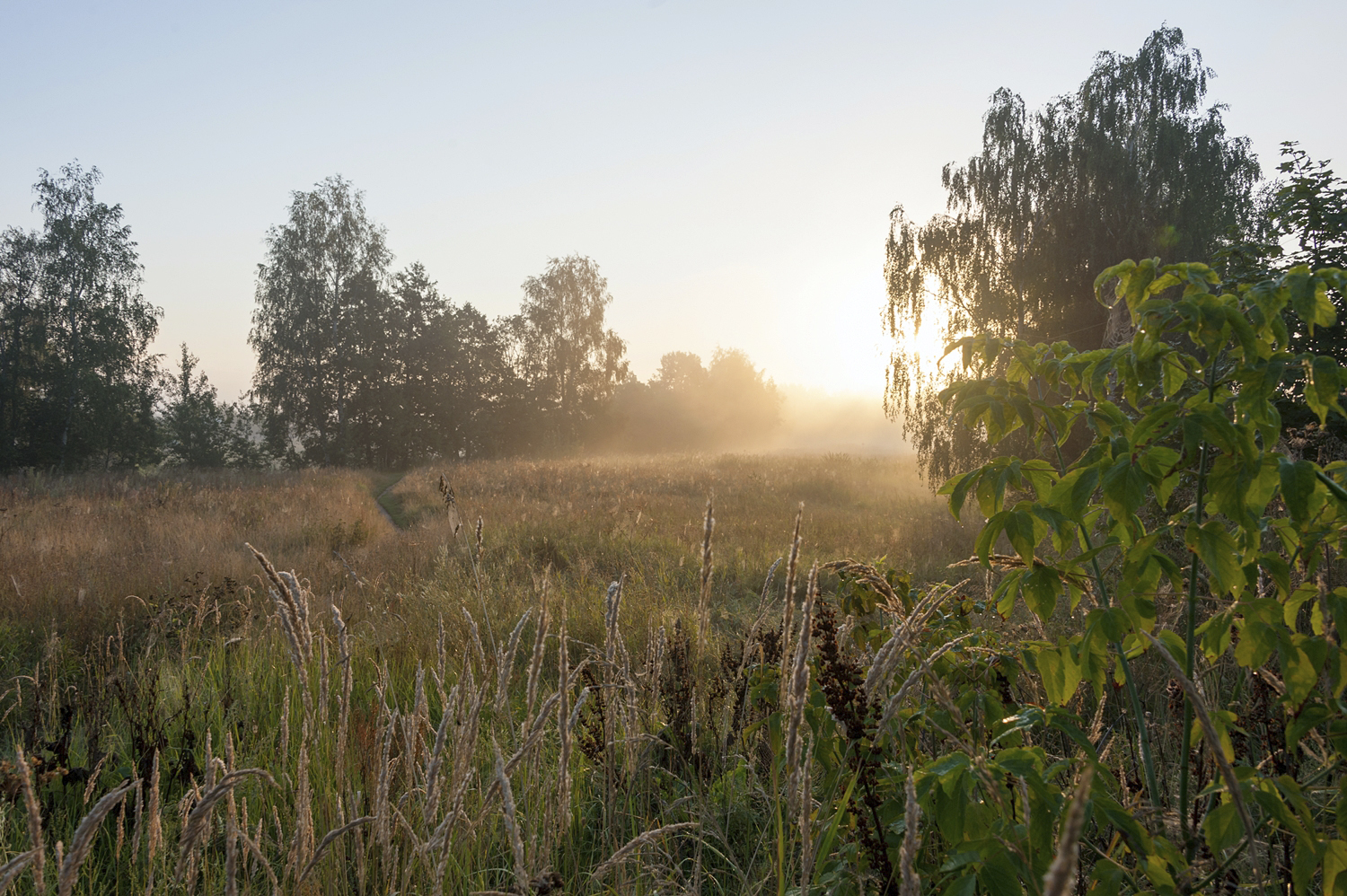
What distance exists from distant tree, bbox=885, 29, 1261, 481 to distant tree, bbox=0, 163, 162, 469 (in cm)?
2948

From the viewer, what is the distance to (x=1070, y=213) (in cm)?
1059

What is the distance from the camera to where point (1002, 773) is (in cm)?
141

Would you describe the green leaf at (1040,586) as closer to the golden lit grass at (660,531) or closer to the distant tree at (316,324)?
the golden lit grass at (660,531)

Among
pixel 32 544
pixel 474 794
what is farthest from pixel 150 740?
pixel 32 544

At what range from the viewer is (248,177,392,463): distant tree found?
32188 millimetres

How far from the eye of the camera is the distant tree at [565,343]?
4031cm

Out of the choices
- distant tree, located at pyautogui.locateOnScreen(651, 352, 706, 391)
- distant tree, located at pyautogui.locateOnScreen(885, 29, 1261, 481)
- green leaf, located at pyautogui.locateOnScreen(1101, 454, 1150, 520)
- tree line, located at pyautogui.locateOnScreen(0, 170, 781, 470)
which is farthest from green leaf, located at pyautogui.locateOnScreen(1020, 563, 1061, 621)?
distant tree, located at pyautogui.locateOnScreen(651, 352, 706, 391)

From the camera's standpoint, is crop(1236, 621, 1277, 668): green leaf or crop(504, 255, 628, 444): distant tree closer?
crop(1236, 621, 1277, 668): green leaf

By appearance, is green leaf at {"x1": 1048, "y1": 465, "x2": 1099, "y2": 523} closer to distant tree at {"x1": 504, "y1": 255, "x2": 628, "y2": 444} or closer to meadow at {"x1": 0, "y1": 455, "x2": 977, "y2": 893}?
meadow at {"x1": 0, "y1": 455, "x2": 977, "y2": 893}

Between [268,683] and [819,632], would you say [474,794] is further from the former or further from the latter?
[268,683]

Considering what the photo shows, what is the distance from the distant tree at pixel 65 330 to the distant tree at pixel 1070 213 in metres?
29.5

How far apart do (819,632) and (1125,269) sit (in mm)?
1296

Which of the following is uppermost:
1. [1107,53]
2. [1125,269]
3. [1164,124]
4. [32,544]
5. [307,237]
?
[307,237]

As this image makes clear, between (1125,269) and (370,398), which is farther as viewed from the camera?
(370,398)
